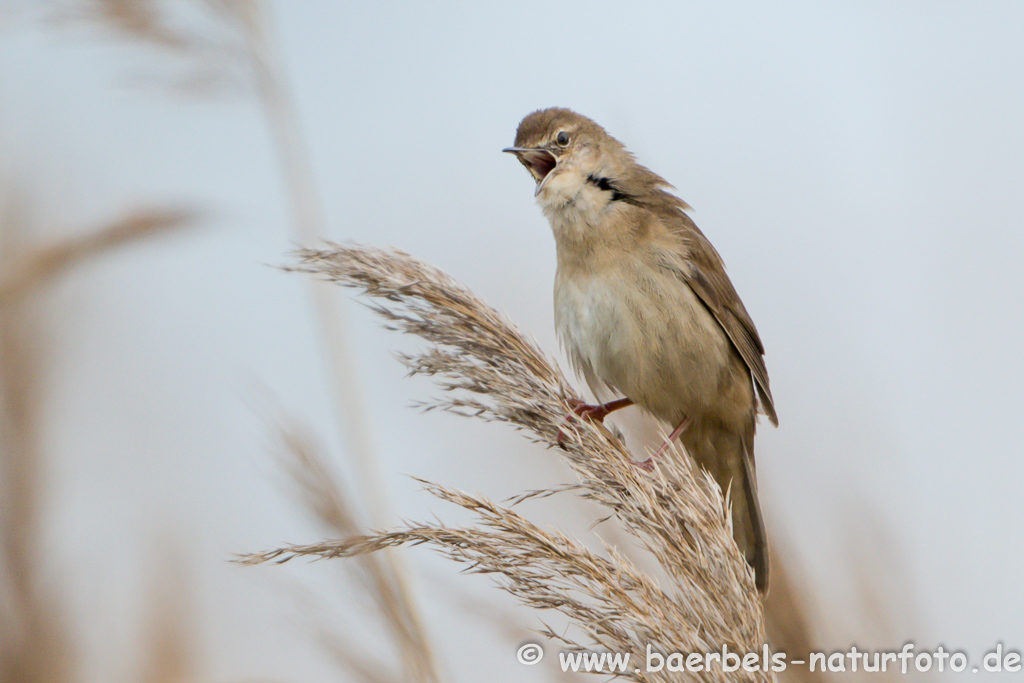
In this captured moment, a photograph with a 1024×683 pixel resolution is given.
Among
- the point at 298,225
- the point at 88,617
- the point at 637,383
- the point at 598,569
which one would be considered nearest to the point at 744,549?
the point at 637,383

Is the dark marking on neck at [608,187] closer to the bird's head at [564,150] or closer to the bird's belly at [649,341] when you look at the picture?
the bird's head at [564,150]

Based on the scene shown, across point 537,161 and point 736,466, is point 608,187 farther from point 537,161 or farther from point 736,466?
point 736,466

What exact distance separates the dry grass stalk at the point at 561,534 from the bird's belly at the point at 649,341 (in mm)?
726

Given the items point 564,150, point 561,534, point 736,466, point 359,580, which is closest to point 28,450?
point 359,580

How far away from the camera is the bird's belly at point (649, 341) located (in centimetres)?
274

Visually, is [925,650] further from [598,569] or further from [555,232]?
[555,232]

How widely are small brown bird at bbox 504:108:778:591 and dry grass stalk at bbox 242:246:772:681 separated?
736 millimetres

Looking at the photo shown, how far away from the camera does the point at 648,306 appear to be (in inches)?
108

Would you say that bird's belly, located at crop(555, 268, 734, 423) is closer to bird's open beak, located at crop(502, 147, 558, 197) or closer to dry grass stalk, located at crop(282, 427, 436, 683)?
bird's open beak, located at crop(502, 147, 558, 197)

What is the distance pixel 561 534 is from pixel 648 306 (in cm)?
132

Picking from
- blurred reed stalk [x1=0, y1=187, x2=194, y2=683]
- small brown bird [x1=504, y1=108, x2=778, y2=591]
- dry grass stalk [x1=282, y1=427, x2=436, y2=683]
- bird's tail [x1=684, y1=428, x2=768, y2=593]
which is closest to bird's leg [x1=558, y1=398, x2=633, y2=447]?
small brown bird [x1=504, y1=108, x2=778, y2=591]

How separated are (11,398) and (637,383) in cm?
180

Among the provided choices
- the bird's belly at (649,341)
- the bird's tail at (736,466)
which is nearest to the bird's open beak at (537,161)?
the bird's belly at (649,341)

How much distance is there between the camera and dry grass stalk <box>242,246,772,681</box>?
1495 mm
